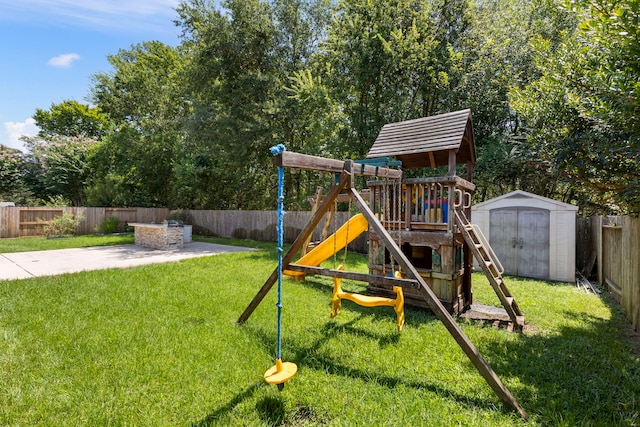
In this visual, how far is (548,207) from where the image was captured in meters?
7.80

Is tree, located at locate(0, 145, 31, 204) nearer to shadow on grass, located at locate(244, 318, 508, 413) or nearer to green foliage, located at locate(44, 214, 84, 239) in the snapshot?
green foliage, located at locate(44, 214, 84, 239)

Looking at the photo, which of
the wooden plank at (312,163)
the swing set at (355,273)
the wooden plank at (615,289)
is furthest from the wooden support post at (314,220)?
the wooden plank at (615,289)

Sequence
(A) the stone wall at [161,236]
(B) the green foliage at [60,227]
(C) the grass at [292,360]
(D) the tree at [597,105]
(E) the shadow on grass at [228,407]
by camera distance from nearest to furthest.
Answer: (E) the shadow on grass at [228,407] < (C) the grass at [292,360] < (D) the tree at [597,105] < (A) the stone wall at [161,236] < (B) the green foliage at [60,227]

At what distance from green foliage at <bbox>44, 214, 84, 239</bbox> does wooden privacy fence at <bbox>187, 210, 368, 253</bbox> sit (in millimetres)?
5691

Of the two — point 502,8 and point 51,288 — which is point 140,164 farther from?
point 502,8

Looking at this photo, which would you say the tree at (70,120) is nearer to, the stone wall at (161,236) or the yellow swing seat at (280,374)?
the stone wall at (161,236)

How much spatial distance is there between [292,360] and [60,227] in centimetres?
1712

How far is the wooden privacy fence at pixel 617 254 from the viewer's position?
174 inches

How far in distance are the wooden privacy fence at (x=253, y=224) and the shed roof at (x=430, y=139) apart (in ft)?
20.4

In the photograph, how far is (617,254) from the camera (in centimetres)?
573

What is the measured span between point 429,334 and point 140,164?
21.9 metres

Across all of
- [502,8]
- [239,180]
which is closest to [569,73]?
[502,8]

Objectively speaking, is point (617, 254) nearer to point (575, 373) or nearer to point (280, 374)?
point (575, 373)

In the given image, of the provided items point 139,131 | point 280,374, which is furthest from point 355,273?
point 139,131
